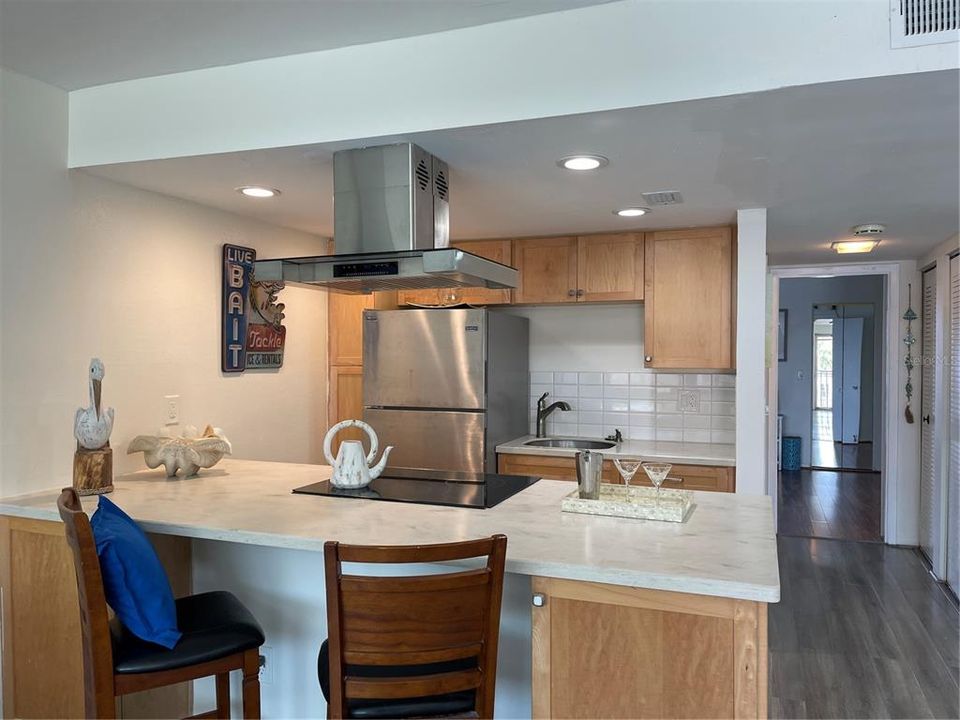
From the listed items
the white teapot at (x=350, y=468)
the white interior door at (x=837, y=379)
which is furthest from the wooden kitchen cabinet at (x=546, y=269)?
the white interior door at (x=837, y=379)

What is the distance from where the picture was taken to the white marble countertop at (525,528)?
1.60 m

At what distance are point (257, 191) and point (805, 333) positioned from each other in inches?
301

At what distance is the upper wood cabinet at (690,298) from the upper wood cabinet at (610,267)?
0.06m

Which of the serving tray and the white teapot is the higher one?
the white teapot

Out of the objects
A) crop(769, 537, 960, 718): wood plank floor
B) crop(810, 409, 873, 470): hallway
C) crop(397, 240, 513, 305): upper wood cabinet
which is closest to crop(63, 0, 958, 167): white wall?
crop(397, 240, 513, 305): upper wood cabinet

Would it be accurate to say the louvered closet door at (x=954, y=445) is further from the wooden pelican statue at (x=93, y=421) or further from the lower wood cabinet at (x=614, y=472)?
the wooden pelican statue at (x=93, y=421)

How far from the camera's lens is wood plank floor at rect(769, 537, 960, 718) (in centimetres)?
277

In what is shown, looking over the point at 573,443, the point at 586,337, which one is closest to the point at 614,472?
the point at 573,443

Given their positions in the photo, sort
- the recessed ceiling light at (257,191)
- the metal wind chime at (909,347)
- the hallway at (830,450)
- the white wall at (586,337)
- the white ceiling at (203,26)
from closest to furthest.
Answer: the white ceiling at (203,26) → the recessed ceiling light at (257,191) → the white wall at (586,337) → the metal wind chime at (909,347) → the hallway at (830,450)

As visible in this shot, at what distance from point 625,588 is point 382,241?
4.42 ft

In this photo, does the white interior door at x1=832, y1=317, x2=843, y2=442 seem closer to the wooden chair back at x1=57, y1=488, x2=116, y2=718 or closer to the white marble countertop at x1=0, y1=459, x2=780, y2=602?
the white marble countertop at x1=0, y1=459, x2=780, y2=602

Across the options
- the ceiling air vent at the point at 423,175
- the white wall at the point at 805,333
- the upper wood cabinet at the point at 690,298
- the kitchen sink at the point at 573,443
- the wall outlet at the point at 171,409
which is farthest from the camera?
the white wall at the point at 805,333

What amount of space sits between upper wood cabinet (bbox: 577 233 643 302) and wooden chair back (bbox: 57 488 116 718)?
289cm

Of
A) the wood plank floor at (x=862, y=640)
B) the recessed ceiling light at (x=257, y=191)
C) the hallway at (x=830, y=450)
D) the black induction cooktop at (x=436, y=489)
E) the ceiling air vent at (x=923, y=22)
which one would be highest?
the ceiling air vent at (x=923, y=22)
